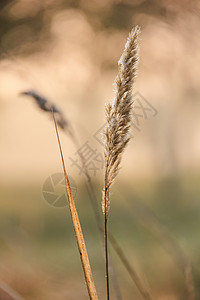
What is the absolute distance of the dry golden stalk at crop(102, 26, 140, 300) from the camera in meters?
0.45

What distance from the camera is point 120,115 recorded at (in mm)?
461

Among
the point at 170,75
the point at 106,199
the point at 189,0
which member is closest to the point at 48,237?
the point at 170,75

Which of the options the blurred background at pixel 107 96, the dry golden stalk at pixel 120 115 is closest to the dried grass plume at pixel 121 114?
the dry golden stalk at pixel 120 115

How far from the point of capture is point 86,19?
3.97 m

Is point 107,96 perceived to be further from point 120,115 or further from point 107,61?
point 120,115

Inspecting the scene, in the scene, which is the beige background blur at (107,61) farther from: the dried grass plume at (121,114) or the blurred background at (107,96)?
the dried grass plume at (121,114)

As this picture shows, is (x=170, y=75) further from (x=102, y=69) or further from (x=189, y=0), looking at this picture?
(x=189, y=0)

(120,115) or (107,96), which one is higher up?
(107,96)

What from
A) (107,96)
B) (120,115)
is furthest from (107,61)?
(120,115)

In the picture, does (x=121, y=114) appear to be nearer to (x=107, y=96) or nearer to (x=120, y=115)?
(x=120, y=115)

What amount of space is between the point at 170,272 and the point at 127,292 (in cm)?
49

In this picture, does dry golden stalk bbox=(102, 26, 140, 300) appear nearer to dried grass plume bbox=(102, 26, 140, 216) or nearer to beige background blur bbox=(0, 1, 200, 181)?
dried grass plume bbox=(102, 26, 140, 216)

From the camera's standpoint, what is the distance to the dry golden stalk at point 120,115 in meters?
0.45

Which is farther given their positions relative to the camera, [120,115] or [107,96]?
[107,96]
